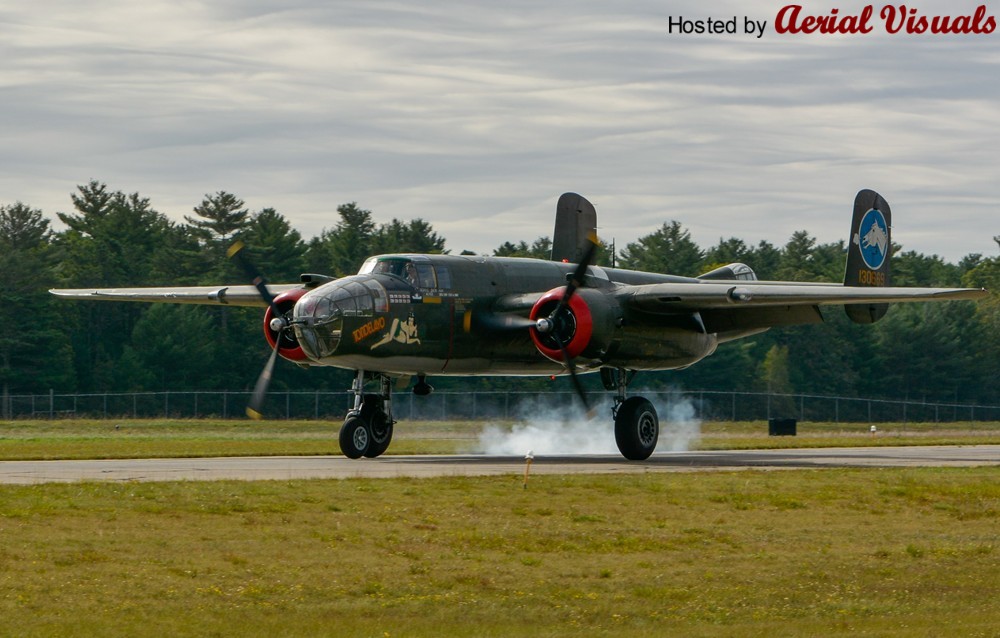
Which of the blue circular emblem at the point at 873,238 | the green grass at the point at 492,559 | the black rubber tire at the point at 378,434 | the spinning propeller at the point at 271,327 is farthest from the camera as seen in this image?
the blue circular emblem at the point at 873,238

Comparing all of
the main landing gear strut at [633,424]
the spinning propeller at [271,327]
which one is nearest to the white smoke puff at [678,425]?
the main landing gear strut at [633,424]

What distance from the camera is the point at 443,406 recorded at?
66000 millimetres

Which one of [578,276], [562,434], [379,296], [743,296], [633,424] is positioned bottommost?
[562,434]

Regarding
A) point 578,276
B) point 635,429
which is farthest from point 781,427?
point 578,276

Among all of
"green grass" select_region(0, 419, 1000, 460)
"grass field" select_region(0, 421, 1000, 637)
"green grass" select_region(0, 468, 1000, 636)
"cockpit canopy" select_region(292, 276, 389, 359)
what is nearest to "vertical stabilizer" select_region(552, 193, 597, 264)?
"green grass" select_region(0, 419, 1000, 460)

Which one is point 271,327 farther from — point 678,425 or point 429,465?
point 678,425

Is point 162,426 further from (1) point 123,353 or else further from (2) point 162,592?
(2) point 162,592

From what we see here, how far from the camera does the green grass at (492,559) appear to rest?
16.3 metres

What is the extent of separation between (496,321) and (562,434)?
41.3ft

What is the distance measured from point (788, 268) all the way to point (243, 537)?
120893 millimetres

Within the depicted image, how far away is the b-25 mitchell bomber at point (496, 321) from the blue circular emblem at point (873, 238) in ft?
22.1

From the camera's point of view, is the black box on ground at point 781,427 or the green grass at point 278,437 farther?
the black box on ground at point 781,427

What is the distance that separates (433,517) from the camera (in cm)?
2269

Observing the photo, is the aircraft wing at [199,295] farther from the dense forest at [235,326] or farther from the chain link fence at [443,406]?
the dense forest at [235,326]
